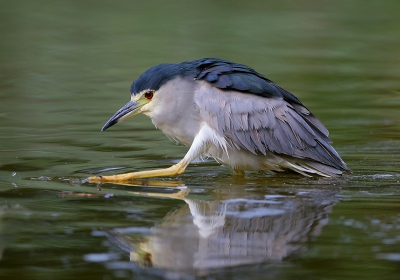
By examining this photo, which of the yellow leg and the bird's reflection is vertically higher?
the yellow leg

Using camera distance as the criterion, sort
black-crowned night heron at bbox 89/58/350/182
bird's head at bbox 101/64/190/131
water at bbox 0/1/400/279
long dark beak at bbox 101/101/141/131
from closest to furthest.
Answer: water at bbox 0/1/400/279, black-crowned night heron at bbox 89/58/350/182, bird's head at bbox 101/64/190/131, long dark beak at bbox 101/101/141/131

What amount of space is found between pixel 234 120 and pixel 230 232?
6.48ft

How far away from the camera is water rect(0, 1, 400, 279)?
15.7ft

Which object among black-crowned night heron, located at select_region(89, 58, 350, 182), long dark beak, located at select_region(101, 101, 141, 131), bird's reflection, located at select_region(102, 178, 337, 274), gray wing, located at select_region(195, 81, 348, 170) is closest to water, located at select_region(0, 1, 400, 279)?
bird's reflection, located at select_region(102, 178, 337, 274)

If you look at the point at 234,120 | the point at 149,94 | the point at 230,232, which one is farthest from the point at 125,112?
the point at 230,232

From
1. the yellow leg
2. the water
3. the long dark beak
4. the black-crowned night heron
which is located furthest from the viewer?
the long dark beak

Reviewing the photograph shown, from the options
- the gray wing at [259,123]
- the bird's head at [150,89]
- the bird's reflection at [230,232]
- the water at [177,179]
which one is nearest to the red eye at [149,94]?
the bird's head at [150,89]

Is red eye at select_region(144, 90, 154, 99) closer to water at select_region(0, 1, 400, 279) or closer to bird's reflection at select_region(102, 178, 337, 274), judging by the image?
water at select_region(0, 1, 400, 279)

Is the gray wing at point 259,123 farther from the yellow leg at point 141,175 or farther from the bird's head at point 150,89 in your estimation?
the yellow leg at point 141,175

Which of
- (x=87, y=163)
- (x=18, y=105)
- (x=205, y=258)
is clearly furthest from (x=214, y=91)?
(x=18, y=105)

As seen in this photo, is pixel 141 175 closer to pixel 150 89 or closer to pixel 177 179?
pixel 177 179

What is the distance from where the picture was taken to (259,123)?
7.18m

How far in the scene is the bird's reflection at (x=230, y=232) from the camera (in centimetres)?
479

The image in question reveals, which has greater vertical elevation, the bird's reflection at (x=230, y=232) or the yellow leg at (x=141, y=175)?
the yellow leg at (x=141, y=175)
